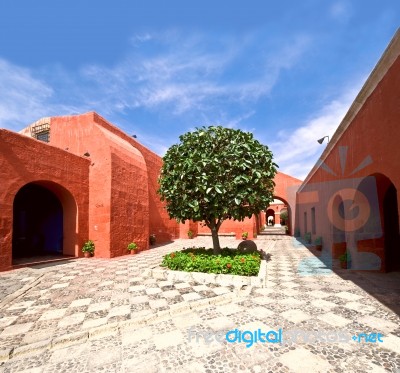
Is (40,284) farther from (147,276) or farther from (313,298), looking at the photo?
(313,298)

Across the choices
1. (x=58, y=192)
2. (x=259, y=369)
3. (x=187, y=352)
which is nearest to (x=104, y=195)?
(x=58, y=192)

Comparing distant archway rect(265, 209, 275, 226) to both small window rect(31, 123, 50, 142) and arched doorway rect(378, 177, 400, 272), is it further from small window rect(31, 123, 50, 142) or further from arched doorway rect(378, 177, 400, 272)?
small window rect(31, 123, 50, 142)

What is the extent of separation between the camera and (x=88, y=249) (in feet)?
38.6

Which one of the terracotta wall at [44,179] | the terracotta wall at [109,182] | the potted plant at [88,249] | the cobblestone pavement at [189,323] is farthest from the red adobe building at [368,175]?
the terracotta wall at [44,179]

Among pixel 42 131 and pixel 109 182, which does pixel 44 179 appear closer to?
pixel 109 182

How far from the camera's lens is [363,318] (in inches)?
172

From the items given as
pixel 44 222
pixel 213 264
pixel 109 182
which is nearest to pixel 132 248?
pixel 109 182

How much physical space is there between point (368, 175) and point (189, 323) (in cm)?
592

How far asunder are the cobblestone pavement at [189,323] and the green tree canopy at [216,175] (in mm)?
2568

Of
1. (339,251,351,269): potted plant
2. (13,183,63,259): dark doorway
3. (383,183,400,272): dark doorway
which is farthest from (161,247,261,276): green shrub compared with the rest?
(13,183,63,259): dark doorway

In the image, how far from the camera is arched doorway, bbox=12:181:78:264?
39.3 feet

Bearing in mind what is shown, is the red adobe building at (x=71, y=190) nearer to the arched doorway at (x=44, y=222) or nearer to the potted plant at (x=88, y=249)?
the arched doorway at (x=44, y=222)

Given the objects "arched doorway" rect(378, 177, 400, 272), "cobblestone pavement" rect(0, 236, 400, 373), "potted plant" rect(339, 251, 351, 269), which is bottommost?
"cobblestone pavement" rect(0, 236, 400, 373)

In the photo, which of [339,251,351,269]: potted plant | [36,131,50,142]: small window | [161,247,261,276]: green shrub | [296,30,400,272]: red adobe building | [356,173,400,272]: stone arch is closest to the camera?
[296,30,400,272]: red adobe building
